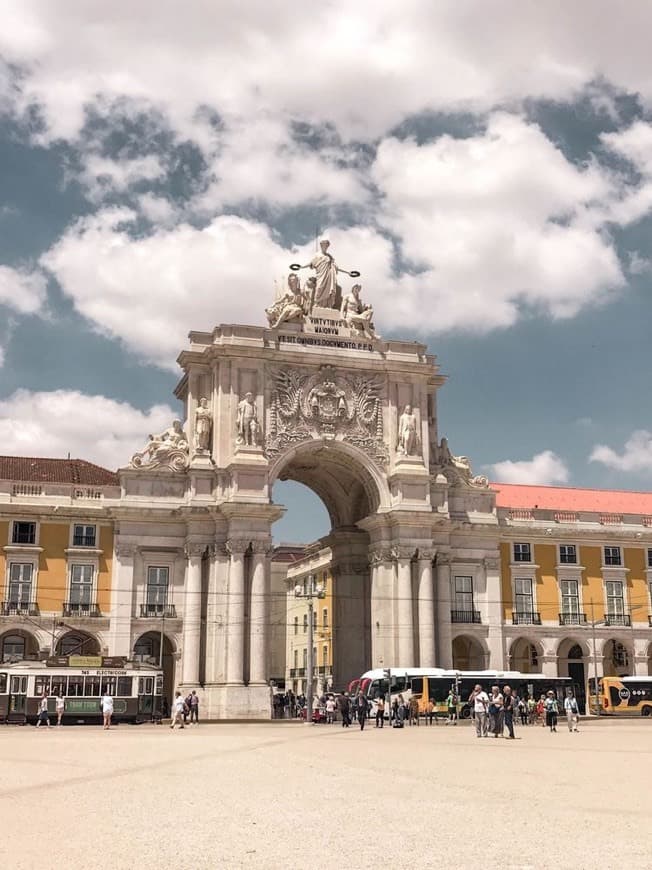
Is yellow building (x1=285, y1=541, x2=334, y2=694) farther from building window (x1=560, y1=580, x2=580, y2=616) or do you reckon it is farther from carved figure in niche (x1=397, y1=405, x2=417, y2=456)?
building window (x1=560, y1=580, x2=580, y2=616)

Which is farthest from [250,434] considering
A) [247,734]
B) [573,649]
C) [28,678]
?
[573,649]

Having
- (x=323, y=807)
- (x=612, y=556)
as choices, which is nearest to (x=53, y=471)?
(x=612, y=556)

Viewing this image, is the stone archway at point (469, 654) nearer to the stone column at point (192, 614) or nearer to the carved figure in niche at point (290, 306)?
the stone column at point (192, 614)

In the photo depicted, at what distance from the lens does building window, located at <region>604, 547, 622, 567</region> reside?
6569 cm

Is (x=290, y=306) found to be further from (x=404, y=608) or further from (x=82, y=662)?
(x=82, y=662)

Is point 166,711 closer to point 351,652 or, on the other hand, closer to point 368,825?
point 351,652

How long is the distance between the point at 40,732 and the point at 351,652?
28.2 metres

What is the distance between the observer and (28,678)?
45.9 metres

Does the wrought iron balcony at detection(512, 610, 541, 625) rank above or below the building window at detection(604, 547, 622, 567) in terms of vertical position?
below

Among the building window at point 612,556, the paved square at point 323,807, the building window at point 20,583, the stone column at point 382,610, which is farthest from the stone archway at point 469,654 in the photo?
the paved square at point 323,807

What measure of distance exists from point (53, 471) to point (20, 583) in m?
11.5

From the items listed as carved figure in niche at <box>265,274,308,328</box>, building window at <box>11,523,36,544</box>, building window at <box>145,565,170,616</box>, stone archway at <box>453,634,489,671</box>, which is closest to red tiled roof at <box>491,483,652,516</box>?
stone archway at <box>453,634,489,671</box>

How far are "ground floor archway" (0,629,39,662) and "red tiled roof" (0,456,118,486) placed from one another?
10.2m

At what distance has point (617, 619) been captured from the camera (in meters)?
64.3
